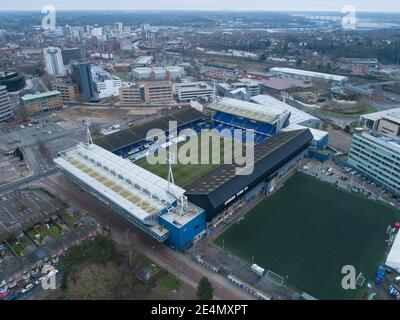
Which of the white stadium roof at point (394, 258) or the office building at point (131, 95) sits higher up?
the office building at point (131, 95)

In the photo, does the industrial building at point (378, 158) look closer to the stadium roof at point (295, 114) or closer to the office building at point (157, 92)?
the stadium roof at point (295, 114)

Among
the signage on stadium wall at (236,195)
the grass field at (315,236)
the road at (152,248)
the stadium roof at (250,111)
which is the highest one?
the stadium roof at (250,111)

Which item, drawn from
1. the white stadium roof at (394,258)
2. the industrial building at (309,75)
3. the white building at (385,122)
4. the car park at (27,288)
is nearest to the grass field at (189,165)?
the car park at (27,288)

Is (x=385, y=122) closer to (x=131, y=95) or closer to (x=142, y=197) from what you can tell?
(x=142, y=197)

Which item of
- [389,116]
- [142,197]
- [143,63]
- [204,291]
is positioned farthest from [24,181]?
[143,63]

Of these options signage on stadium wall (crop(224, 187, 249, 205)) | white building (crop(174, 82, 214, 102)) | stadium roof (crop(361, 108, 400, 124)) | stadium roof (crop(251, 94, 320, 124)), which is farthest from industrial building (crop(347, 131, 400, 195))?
white building (crop(174, 82, 214, 102))

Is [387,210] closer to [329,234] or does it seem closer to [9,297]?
[329,234]

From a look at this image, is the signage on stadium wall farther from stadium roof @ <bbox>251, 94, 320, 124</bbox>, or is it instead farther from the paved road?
the paved road
